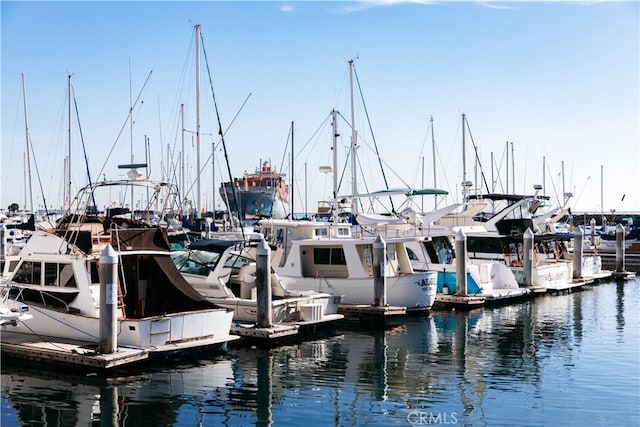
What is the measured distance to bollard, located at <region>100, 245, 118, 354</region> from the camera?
14.1 meters

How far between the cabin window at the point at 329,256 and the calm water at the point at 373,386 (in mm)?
3626

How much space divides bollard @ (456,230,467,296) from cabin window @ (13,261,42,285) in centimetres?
1385

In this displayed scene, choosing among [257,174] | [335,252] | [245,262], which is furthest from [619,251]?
[257,174]

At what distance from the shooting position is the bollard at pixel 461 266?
80.5 ft

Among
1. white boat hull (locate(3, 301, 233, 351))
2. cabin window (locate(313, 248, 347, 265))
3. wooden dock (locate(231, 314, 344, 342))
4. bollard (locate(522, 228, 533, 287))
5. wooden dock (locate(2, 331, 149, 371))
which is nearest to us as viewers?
wooden dock (locate(2, 331, 149, 371))

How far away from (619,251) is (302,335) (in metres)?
22.7

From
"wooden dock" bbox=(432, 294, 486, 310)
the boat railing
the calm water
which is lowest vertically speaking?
the calm water

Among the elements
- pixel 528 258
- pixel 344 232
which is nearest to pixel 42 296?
pixel 344 232

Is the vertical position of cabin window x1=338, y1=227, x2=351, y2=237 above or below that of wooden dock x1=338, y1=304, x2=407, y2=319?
above

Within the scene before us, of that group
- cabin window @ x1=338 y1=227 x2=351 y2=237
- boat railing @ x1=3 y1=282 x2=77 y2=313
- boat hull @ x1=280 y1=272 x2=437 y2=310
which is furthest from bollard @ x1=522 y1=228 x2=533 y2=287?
boat railing @ x1=3 y1=282 x2=77 y2=313

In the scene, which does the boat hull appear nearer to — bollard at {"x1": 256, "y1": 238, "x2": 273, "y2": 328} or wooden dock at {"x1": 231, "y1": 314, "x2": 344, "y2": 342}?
wooden dock at {"x1": 231, "y1": 314, "x2": 344, "y2": 342}

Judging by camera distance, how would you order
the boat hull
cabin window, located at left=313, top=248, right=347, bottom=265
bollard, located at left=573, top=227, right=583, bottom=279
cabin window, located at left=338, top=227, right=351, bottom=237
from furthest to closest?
bollard, located at left=573, top=227, right=583, bottom=279
cabin window, located at left=338, top=227, right=351, bottom=237
cabin window, located at left=313, top=248, right=347, bottom=265
the boat hull

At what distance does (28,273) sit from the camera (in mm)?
16516

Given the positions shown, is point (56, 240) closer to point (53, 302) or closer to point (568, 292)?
point (53, 302)
